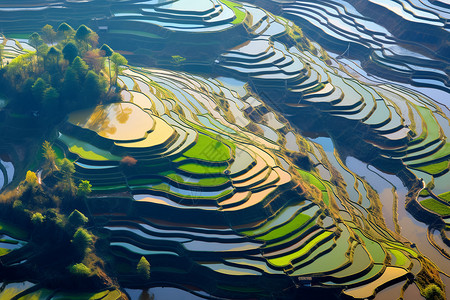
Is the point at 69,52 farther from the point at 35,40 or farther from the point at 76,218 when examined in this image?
the point at 76,218

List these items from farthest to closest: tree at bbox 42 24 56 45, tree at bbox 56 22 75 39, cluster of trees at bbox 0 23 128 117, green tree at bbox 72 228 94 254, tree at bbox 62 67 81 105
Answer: tree at bbox 42 24 56 45 → tree at bbox 56 22 75 39 → cluster of trees at bbox 0 23 128 117 → tree at bbox 62 67 81 105 → green tree at bbox 72 228 94 254

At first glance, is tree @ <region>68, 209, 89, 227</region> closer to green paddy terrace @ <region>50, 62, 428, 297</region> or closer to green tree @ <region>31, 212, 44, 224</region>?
green tree @ <region>31, 212, 44, 224</region>

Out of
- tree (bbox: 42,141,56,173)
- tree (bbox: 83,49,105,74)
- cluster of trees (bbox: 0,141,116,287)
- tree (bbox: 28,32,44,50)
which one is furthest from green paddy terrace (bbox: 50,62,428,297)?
tree (bbox: 28,32,44,50)

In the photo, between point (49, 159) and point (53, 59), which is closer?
point (49, 159)

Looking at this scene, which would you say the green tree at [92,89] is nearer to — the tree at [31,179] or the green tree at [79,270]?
the tree at [31,179]

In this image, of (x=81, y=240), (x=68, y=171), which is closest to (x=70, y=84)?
(x=68, y=171)

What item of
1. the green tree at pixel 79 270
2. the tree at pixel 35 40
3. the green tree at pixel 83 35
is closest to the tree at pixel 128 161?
the green tree at pixel 79 270

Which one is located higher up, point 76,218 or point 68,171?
point 68,171

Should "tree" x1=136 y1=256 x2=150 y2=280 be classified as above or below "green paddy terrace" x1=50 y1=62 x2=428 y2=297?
below

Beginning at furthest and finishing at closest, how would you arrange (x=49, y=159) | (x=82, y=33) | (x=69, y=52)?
(x=82, y=33)
(x=69, y=52)
(x=49, y=159)
